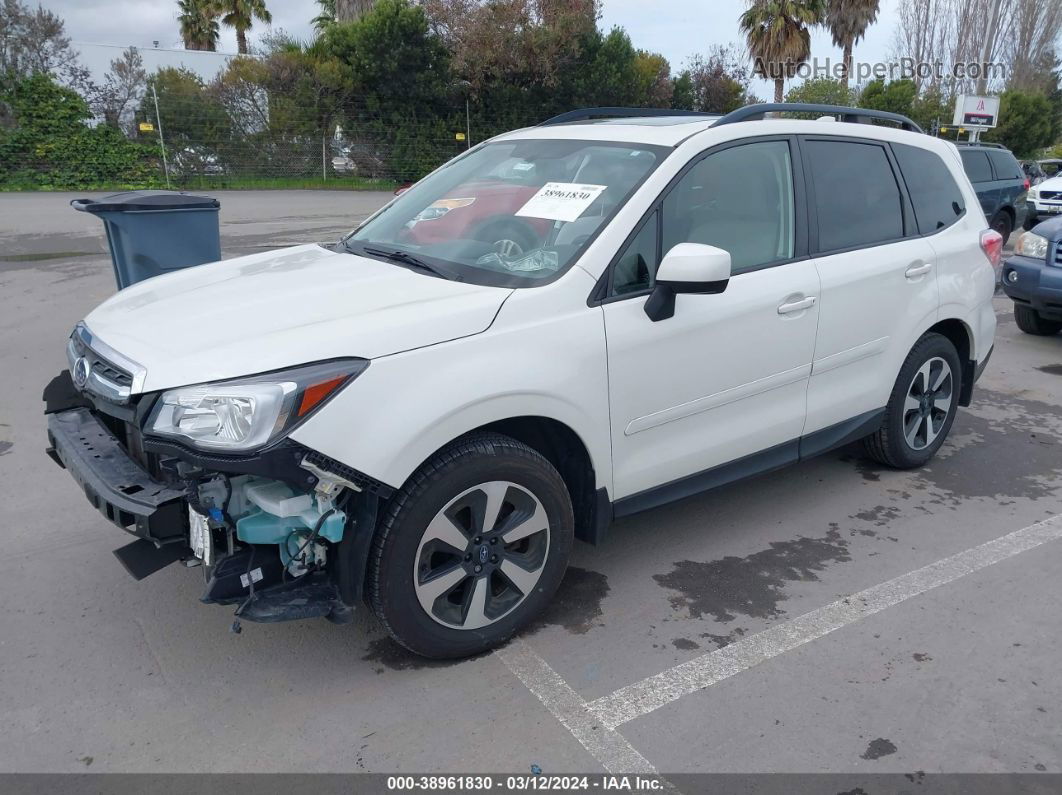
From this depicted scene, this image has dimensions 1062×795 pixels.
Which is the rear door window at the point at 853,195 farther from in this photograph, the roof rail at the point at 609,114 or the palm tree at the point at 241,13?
the palm tree at the point at 241,13

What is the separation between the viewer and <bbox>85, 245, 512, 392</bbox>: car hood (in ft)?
8.67

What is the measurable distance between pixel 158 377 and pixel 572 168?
1.88m

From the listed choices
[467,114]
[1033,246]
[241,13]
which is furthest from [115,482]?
[241,13]

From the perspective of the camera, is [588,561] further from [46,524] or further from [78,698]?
[46,524]

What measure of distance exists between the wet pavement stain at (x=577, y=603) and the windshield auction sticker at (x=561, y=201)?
1.49 m

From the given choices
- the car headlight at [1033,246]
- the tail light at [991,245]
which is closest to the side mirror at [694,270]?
the tail light at [991,245]

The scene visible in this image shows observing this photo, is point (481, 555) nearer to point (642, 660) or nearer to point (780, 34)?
point (642, 660)

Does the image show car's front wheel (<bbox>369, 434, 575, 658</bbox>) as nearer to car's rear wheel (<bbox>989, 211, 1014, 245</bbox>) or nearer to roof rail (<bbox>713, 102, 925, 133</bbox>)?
roof rail (<bbox>713, 102, 925, 133</bbox>)

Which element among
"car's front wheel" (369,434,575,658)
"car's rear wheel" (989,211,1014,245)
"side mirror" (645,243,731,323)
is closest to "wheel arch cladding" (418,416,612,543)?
"car's front wheel" (369,434,575,658)

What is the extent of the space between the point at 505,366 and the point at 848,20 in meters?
38.8

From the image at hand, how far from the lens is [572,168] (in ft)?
12.0

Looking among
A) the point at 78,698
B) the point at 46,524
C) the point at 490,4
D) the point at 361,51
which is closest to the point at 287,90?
the point at 361,51

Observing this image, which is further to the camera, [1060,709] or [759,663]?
[759,663]

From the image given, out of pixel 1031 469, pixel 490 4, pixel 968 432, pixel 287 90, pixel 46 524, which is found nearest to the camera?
pixel 46 524
